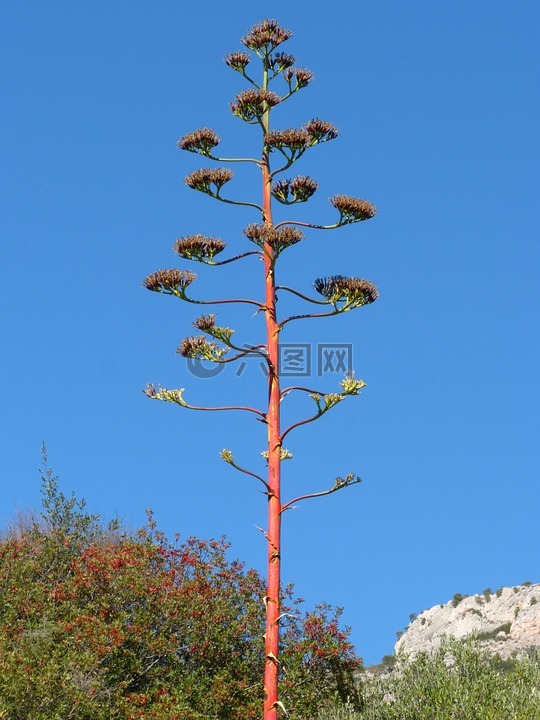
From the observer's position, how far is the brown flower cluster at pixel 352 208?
1098 centimetres

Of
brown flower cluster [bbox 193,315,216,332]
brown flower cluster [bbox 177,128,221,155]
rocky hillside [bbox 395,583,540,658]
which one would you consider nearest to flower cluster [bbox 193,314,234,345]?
brown flower cluster [bbox 193,315,216,332]

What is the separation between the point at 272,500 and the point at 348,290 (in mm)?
2520

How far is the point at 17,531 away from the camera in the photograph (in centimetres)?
2516

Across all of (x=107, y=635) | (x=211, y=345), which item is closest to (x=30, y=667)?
(x=107, y=635)

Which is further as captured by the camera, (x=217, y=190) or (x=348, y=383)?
(x=217, y=190)

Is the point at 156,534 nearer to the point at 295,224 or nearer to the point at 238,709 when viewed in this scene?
the point at 238,709

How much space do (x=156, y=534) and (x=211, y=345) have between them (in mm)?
11106

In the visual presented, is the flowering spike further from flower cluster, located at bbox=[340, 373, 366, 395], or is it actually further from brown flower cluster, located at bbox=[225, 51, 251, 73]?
brown flower cluster, located at bbox=[225, 51, 251, 73]

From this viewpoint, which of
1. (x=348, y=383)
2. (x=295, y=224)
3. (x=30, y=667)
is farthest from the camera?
(x=30, y=667)

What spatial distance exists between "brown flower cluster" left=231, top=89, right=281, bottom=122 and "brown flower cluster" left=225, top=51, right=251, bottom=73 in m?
0.54

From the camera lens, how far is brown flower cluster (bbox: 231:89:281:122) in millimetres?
11445

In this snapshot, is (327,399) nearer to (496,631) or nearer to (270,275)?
(270,275)

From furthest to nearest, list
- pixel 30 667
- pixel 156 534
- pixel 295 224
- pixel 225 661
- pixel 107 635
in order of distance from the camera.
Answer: pixel 156 534
pixel 225 661
pixel 107 635
pixel 30 667
pixel 295 224

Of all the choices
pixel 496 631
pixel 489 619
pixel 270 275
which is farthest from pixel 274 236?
pixel 489 619
